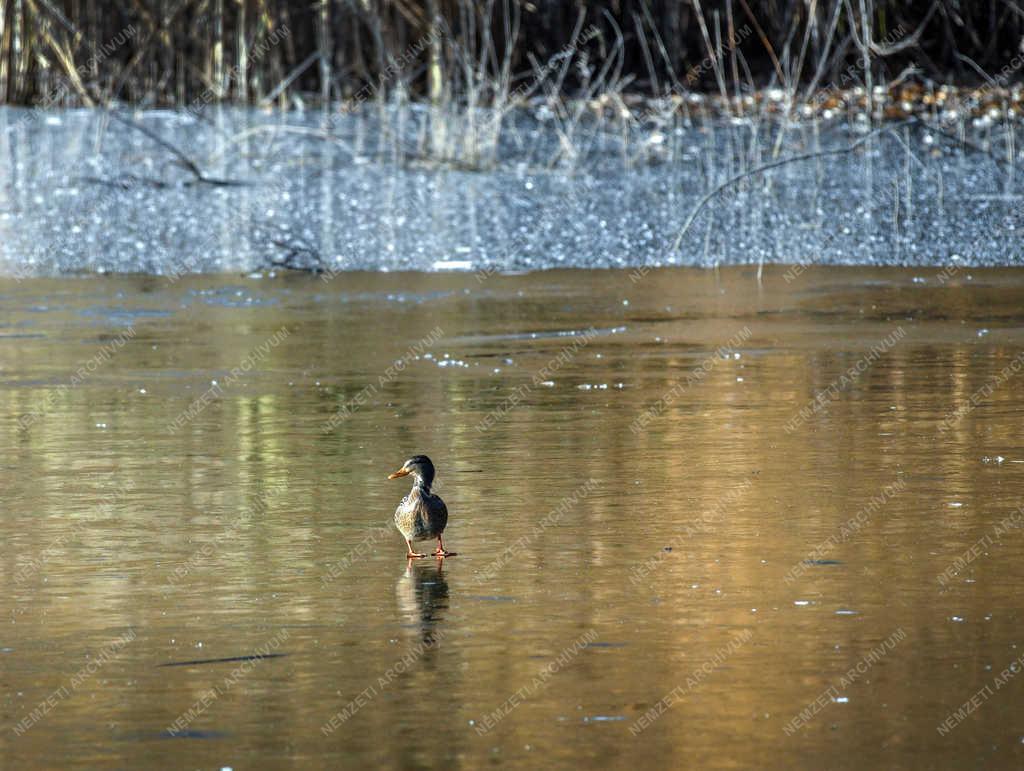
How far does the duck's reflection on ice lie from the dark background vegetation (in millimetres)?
16242

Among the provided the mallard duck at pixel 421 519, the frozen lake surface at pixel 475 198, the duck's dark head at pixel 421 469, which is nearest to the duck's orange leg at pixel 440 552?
the mallard duck at pixel 421 519

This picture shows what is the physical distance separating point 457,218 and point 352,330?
6.00 meters

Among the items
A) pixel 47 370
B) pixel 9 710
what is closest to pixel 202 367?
pixel 47 370

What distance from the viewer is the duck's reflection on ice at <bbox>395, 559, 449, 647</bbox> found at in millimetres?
6332

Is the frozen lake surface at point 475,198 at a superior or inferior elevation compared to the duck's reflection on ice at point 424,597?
superior

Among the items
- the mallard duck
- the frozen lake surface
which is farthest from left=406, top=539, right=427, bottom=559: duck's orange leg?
the frozen lake surface

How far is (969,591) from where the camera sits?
6.64 meters

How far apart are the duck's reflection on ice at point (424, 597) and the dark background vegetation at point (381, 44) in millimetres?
16242

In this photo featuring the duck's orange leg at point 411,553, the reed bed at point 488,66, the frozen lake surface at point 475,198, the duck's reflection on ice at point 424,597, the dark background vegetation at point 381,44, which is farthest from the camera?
the dark background vegetation at point 381,44

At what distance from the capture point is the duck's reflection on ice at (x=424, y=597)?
633cm

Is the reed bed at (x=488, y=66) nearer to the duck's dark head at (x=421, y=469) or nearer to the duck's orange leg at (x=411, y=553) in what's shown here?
the duck's dark head at (x=421, y=469)

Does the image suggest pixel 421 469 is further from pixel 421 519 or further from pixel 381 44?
pixel 381 44

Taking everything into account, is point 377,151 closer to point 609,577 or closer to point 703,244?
point 703,244

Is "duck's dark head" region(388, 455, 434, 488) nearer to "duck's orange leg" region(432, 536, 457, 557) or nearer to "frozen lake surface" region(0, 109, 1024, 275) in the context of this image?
"duck's orange leg" region(432, 536, 457, 557)
